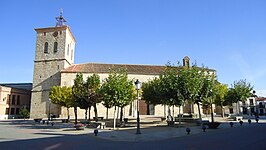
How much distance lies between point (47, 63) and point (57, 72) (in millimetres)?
3290

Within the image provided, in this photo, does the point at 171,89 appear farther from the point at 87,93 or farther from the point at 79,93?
the point at 79,93

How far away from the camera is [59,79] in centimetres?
4509

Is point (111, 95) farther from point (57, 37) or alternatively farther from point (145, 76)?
point (57, 37)

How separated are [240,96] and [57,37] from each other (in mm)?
39574

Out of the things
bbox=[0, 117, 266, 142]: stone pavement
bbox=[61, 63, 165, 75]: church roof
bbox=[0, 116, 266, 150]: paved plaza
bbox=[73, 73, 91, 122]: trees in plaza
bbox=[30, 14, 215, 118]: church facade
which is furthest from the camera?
bbox=[61, 63, 165, 75]: church roof

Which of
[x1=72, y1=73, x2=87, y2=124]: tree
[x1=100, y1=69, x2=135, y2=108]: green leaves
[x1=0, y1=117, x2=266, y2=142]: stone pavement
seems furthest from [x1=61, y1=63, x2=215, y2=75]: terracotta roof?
[x1=0, y1=117, x2=266, y2=142]: stone pavement

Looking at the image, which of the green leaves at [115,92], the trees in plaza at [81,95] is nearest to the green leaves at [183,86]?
the green leaves at [115,92]

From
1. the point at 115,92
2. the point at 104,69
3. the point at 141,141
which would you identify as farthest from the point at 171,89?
the point at 104,69

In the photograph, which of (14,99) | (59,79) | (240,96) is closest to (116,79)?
(240,96)

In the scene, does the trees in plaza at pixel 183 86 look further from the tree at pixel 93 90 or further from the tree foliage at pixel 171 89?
the tree at pixel 93 90

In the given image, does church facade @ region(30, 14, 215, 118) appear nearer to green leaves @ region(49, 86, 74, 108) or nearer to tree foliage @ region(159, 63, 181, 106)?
green leaves @ region(49, 86, 74, 108)

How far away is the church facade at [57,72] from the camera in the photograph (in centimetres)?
4397

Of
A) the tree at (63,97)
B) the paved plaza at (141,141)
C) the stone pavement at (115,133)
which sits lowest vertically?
the stone pavement at (115,133)

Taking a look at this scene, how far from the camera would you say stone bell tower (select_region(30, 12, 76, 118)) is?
44219 millimetres
